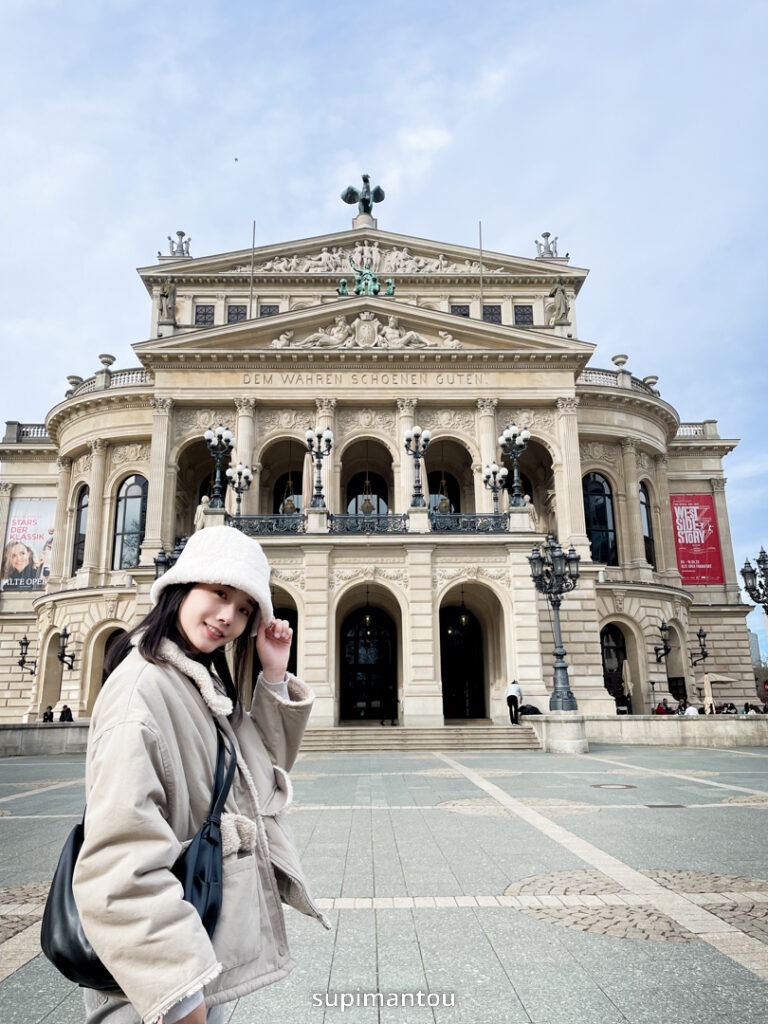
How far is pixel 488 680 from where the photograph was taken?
31.6 meters

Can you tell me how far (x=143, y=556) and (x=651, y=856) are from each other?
3062cm

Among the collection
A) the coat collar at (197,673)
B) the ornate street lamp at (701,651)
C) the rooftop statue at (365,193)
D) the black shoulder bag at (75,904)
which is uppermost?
the rooftop statue at (365,193)

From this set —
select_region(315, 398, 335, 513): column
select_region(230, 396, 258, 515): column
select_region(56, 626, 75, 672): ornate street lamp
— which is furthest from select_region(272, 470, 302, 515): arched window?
select_region(56, 626, 75, 672): ornate street lamp

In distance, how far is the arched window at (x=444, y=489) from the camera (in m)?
40.3

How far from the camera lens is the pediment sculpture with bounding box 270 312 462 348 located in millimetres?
36406

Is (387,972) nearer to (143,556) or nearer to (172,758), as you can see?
(172,758)

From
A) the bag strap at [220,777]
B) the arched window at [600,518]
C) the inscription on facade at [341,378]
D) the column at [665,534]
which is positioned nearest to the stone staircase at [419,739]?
the inscription on facade at [341,378]

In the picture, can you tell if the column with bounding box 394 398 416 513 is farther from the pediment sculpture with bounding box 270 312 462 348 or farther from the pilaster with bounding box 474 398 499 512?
the pilaster with bounding box 474 398 499 512

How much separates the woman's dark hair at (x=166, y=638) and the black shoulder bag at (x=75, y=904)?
1.21ft

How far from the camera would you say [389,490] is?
40.6 meters

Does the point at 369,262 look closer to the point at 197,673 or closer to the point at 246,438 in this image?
the point at 246,438

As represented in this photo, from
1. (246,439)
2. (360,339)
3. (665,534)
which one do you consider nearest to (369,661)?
(246,439)

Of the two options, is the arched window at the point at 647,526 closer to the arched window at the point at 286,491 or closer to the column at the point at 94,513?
the arched window at the point at 286,491

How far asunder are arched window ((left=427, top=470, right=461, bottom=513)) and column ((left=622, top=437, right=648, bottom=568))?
8.78 m
